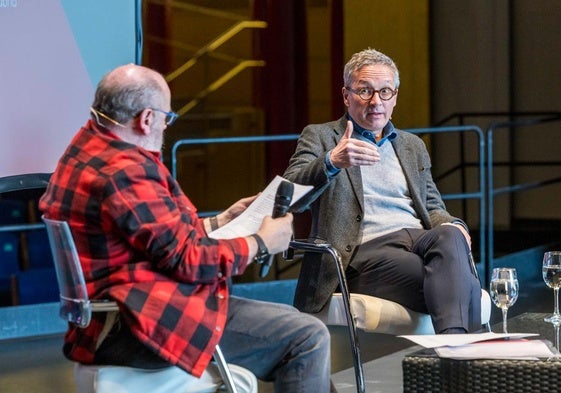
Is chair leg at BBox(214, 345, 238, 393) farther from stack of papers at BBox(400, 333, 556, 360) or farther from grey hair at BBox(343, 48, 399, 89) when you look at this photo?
grey hair at BBox(343, 48, 399, 89)

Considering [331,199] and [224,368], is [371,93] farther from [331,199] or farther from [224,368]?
[224,368]

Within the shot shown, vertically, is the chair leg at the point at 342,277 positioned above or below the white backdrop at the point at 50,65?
below

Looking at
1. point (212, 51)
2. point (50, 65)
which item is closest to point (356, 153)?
point (50, 65)

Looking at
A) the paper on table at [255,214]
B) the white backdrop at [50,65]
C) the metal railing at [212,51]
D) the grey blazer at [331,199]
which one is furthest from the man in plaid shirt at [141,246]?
the metal railing at [212,51]

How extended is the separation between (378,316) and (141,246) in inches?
47.5

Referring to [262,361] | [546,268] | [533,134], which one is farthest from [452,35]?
[262,361]

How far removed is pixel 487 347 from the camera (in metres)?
2.62

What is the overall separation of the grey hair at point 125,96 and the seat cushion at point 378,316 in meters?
1.19

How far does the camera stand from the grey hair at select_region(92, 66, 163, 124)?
2.50 metres

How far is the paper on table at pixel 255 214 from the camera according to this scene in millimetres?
2717

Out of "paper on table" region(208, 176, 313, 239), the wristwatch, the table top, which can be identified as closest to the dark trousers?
the table top

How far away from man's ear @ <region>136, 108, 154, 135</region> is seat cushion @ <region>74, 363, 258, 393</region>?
0.52 metres

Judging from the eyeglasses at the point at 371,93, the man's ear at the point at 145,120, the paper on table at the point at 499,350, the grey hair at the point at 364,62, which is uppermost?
the grey hair at the point at 364,62

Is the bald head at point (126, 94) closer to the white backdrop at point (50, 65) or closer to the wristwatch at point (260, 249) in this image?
the wristwatch at point (260, 249)
